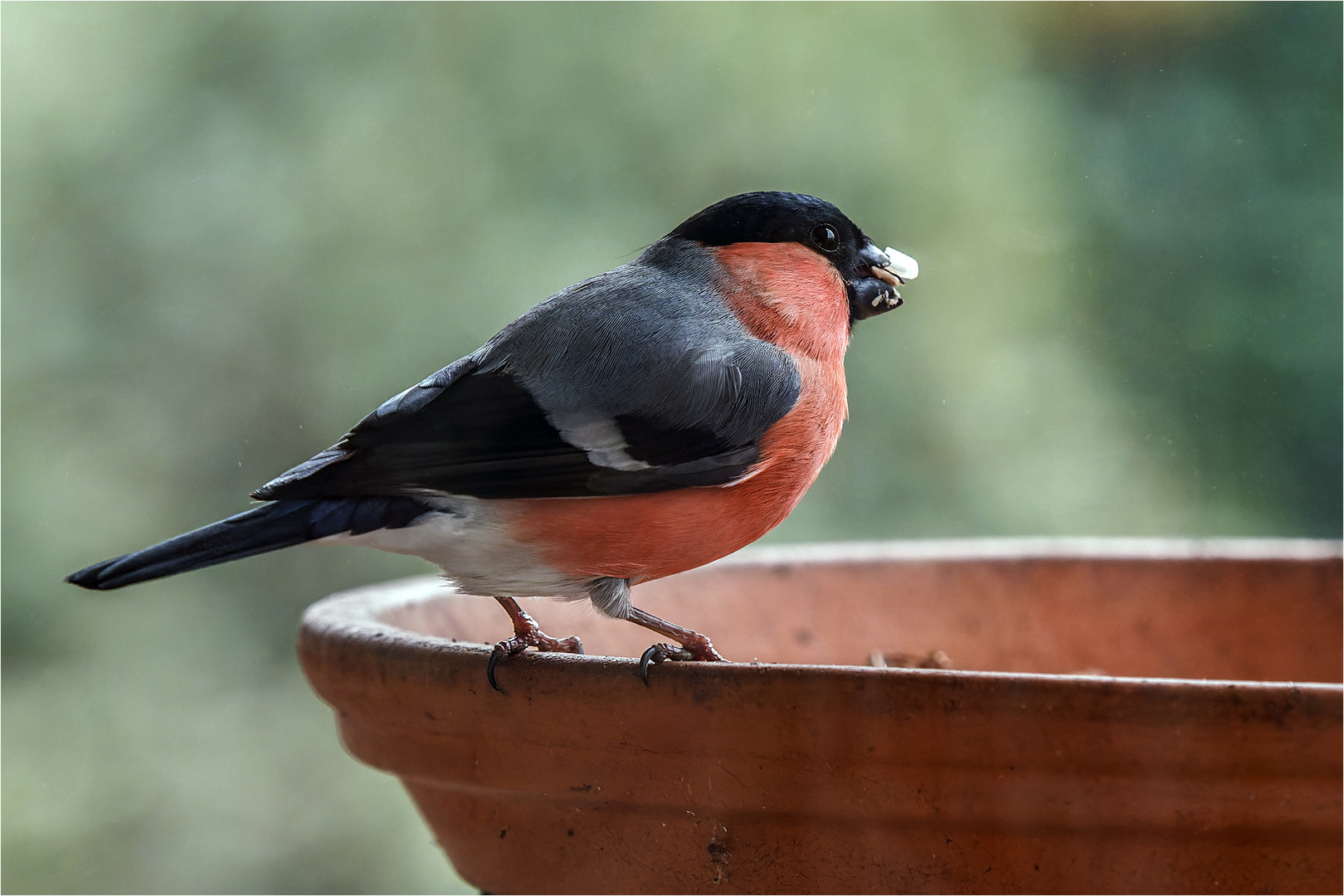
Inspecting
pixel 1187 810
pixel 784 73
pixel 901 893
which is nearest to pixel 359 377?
pixel 784 73

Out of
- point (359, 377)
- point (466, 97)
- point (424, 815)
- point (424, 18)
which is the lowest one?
point (424, 815)

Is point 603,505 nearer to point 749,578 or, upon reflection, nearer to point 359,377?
point 749,578

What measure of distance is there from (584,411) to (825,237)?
28 centimetres

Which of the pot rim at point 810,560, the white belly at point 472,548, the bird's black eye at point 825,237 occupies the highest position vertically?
the bird's black eye at point 825,237

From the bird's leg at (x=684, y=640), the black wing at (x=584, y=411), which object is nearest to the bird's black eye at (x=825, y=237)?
the black wing at (x=584, y=411)

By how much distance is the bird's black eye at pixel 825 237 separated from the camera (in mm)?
971

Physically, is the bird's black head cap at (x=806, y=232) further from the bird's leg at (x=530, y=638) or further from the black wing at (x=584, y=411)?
the bird's leg at (x=530, y=638)

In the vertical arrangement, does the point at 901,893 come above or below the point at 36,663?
above

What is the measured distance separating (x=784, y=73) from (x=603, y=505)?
78cm

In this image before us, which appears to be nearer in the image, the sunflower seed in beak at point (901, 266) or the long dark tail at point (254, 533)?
the long dark tail at point (254, 533)

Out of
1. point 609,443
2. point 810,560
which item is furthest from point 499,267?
point 609,443

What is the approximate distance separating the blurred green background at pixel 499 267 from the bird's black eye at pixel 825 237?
0.65ft

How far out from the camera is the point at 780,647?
3.91ft

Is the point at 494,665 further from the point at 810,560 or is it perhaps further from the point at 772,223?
the point at 810,560
